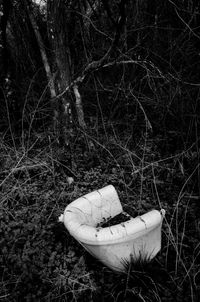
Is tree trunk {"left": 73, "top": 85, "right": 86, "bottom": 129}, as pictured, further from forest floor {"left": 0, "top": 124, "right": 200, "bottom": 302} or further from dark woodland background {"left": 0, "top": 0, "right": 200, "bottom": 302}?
forest floor {"left": 0, "top": 124, "right": 200, "bottom": 302}

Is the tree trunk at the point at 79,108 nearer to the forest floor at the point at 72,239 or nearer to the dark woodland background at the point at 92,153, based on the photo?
the dark woodland background at the point at 92,153

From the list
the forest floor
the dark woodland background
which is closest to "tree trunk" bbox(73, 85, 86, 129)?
the dark woodland background

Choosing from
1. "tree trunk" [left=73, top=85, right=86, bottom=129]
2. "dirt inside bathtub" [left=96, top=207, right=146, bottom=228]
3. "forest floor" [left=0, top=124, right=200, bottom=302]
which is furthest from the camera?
"tree trunk" [left=73, top=85, right=86, bottom=129]

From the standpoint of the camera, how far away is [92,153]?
224cm

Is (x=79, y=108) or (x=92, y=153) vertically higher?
(x=79, y=108)

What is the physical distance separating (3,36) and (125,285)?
2.51 m

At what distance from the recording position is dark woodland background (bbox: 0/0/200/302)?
1.33 metres

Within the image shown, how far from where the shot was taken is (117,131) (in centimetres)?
244

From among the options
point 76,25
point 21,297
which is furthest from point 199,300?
point 76,25

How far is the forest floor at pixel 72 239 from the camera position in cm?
129

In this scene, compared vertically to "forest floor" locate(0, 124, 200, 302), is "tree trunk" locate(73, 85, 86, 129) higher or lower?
higher

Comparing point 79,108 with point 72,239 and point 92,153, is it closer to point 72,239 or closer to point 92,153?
point 92,153

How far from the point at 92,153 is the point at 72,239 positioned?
91 centimetres

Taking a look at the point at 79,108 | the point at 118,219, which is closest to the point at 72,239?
the point at 118,219
